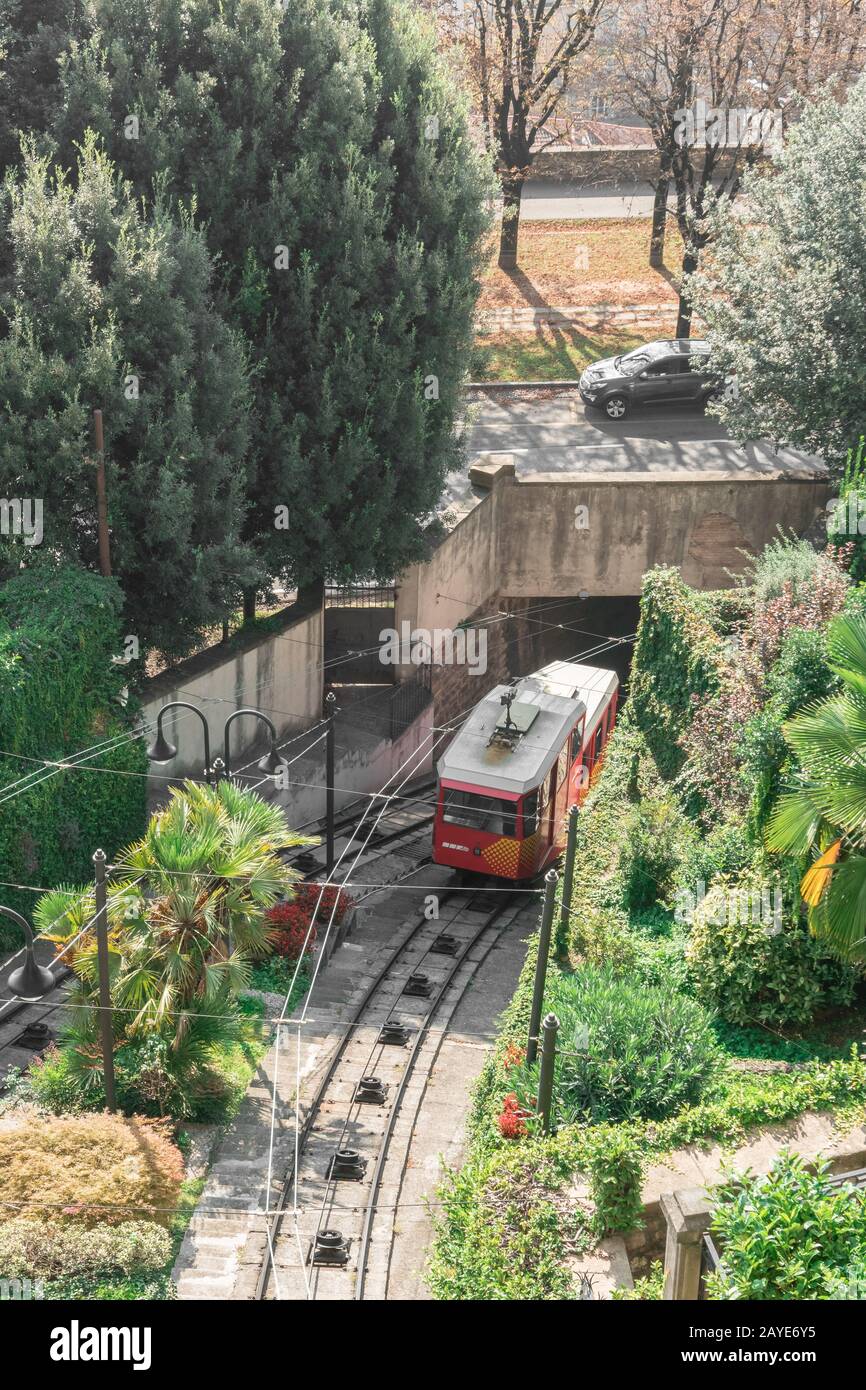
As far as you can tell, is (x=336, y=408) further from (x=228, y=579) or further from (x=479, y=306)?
(x=479, y=306)

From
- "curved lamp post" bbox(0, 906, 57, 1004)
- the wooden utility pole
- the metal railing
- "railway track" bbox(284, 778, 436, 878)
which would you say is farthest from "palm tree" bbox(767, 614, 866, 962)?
the metal railing

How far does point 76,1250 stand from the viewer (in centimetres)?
1312

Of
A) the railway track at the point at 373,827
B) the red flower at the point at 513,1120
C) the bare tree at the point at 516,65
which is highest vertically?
the bare tree at the point at 516,65

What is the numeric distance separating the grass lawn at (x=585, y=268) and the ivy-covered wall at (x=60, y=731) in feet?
65.1

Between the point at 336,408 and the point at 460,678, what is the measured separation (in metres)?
9.04

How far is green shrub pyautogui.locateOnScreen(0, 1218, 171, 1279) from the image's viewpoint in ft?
42.5

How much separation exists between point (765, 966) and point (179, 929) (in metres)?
6.52

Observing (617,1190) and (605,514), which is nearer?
(617,1190)

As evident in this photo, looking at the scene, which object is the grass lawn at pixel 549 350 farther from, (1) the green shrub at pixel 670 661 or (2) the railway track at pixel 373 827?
(1) the green shrub at pixel 670 661

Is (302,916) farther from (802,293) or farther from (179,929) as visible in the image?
Result: (802,293)

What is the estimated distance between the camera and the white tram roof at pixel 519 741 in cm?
2170

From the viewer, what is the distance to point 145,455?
20.2 metres

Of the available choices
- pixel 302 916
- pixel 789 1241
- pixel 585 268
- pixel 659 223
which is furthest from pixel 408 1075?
pixel 659 223

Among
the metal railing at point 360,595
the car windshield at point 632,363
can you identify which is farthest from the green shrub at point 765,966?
the car windshield at point 632,363
